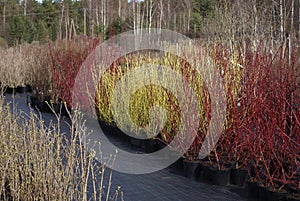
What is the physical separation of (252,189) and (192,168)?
71 centimetres

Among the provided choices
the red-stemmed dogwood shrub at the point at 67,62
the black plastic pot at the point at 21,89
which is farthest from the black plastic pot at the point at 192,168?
the black plastic pot at the point at 21,89

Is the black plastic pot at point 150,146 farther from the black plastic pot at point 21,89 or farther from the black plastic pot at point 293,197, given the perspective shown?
the black plastic pot at point 21,89

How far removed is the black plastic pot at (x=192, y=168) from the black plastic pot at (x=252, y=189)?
64 cm

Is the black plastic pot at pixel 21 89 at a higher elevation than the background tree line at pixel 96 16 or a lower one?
lower

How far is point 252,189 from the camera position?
3.16 meters

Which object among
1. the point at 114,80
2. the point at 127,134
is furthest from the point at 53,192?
the point at 114,80

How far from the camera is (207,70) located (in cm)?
396

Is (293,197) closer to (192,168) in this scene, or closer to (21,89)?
(192,168)

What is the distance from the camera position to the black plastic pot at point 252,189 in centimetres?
313

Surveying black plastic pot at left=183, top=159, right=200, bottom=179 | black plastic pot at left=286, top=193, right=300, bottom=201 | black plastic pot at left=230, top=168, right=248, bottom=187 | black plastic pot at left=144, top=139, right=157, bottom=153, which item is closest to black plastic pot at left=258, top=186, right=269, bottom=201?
black plastic pot at left=286, top=193, right=300, bottom=201

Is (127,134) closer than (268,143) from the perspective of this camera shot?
No

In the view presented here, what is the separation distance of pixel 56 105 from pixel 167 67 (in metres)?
3.76

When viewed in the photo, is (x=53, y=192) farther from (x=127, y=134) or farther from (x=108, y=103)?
(x=108, y=103)

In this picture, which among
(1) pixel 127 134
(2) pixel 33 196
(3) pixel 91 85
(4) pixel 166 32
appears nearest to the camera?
(2) pixel 33 196
